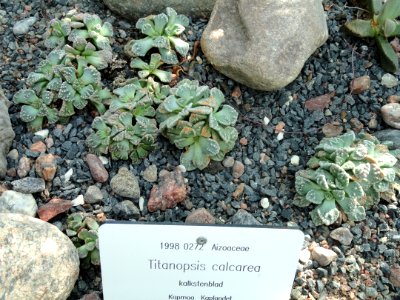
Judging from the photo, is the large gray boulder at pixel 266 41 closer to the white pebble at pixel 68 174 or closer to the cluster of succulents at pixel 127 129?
the cluster of succulents at pixel 127 129

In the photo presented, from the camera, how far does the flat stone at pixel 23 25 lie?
3.05 m

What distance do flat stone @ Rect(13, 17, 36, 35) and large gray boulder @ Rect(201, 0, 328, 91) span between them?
0.90 metres

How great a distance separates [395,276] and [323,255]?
0.31 meters

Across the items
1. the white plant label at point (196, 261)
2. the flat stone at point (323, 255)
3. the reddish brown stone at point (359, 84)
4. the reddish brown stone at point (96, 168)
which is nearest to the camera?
the white plant label at point (196, 261)

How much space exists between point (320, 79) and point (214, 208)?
869 millimetres

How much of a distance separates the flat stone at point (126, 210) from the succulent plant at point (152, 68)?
617 mm

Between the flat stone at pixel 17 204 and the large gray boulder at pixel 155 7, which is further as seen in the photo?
the large gray boulder at pixel 155 7

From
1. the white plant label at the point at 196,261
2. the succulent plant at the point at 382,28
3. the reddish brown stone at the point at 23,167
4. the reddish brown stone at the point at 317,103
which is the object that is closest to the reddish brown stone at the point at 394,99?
the succulent plant at the point at 382,28

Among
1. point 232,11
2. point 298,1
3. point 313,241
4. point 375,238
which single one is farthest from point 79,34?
point 375,238

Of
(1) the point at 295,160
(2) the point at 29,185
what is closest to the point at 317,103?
(1) the point at 295,160

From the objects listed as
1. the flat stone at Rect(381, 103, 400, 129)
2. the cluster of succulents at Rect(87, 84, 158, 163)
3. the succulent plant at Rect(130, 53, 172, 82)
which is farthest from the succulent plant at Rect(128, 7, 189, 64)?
the flat stone at Rect(381, 103, 400, 129)

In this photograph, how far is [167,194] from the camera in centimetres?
255

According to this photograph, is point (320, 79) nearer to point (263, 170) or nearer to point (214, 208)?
point (263, 170)

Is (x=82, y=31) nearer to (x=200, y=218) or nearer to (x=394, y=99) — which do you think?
(x=200, y=218)
